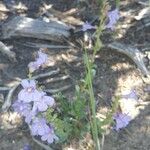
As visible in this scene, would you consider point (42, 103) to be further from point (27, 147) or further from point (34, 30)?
point (34, 30)

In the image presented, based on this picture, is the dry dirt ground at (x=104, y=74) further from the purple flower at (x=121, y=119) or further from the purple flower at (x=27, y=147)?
the purple flower at (x=121, y=119)

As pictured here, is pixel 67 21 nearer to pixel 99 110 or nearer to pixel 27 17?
pixel 27 17

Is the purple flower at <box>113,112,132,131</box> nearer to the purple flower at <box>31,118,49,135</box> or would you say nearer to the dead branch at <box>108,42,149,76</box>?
the purple flower at <box>31,118,49,135</box>


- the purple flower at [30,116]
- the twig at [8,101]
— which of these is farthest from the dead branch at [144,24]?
the purple flower at [30,116]

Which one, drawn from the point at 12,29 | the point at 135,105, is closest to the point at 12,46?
the point at 12,29

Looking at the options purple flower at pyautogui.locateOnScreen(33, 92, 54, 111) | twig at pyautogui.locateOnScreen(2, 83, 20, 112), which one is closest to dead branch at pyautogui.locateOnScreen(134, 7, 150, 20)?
twig at pyautogui.locateOnScreen(2, 83, 20, 112)
